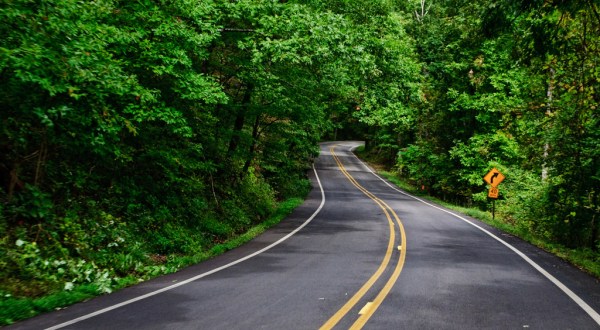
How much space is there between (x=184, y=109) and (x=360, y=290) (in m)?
7.61

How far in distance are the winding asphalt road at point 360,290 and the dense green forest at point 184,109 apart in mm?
1426

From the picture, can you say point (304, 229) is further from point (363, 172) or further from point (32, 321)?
point (363, 172)

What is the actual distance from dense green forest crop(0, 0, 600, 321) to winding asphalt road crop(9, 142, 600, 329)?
1.43 m

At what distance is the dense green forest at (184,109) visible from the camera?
7.52m

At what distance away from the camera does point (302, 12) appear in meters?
12.4

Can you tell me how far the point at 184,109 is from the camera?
12.7 meters

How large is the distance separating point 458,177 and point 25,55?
28082mm

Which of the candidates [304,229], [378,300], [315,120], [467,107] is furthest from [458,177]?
[378,300]

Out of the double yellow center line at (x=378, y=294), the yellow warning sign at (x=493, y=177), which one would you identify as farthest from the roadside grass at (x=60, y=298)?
the yellow warning sign at (x=493, y=177)

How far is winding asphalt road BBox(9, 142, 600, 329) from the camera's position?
600cm

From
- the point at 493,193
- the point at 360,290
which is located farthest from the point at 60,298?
the point at 493,193

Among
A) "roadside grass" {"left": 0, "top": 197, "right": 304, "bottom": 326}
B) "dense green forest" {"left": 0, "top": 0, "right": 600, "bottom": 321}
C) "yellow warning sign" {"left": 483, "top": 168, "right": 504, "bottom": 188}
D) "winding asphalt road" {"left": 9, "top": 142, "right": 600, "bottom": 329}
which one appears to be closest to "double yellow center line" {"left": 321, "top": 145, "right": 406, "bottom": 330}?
"winding asphalt road" {"left": 9, "top": 142, "right": 600, "bottom": 329}

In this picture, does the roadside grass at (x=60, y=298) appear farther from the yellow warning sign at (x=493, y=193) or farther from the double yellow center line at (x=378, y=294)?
the yellow warning sign at (x=493, y=193)

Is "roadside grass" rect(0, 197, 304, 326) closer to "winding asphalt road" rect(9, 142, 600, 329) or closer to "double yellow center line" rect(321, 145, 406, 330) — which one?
"winding asphalt road" rect(9, 142, 600, 329)
